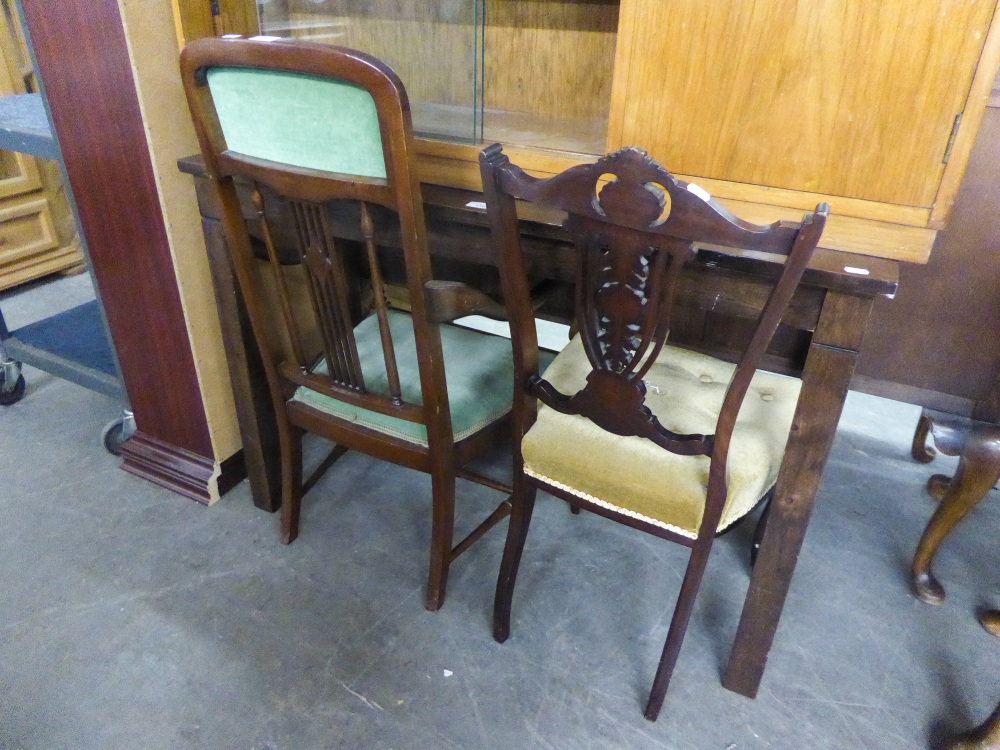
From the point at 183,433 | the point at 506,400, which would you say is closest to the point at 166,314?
the point at 183,433

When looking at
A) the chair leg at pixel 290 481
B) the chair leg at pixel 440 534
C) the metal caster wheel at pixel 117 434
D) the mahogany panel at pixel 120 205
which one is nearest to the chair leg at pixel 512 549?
the chair leg at pixel 440 534

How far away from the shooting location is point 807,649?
1386 millimetres

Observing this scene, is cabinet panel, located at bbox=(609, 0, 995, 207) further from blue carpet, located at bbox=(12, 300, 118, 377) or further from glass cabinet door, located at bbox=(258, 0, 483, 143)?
blue carpet, located at bbox=(12, 300, 118, 377)

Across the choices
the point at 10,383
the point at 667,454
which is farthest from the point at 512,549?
the point at 10,383

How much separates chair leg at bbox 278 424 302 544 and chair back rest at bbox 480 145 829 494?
0.63 meters

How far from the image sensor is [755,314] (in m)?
1.05

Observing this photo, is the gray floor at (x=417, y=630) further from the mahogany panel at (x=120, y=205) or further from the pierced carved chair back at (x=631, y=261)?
the pierced carved chair back at (x=631, y=261)

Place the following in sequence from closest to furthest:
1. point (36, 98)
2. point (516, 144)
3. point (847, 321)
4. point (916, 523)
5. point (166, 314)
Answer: point (847, 321) < point (516, 144) < point (166, 314) < point (916, 523) < point (36, 98)

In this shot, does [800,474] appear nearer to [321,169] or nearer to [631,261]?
[631,261]

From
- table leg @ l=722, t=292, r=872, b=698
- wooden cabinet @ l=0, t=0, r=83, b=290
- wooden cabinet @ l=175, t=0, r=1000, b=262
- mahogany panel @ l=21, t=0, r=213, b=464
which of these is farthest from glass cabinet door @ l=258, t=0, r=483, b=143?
wooden cabinet @ l=0, t=0, r=83, b=290

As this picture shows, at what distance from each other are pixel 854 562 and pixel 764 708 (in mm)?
505

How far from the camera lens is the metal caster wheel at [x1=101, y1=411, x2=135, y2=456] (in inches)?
73.8

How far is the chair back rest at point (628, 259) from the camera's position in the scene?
81 cm

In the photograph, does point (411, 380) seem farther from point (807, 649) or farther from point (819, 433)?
point (807, 649)
